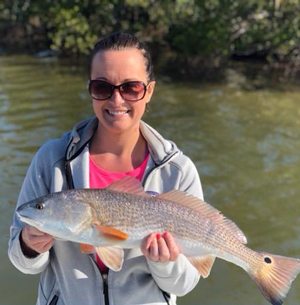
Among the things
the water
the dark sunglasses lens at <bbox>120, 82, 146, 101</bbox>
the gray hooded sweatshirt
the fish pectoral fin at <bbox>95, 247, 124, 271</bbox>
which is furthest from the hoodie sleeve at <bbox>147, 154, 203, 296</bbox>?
the water

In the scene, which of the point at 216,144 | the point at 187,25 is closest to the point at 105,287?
the point at 216,144

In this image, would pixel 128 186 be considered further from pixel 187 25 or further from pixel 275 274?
pixel 187 25

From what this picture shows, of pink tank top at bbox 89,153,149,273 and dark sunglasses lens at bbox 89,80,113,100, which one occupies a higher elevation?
dark sunglasses lens at bbox 89,80,113,100

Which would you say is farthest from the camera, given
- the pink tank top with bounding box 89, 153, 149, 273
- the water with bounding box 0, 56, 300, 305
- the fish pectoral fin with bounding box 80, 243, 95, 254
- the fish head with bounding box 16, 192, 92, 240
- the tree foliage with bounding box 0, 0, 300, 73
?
the tree foliage with bounding box 0, 0, 300, 73

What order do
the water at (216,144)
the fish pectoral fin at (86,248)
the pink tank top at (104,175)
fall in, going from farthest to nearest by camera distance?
the water at (216,144) < the pink tank top at (104,175) < the fish pectoral fin at (86,248)

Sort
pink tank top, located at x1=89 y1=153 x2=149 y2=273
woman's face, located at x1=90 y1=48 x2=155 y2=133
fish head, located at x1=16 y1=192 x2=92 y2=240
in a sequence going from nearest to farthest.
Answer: fish head, located at x1=16 y1=192 x2=92 y2=240
woman's face, located at x1=90 y1=48 x2=155 y2=133
pink tank top, located at x1=89 y1=153 x2=149 y2=273

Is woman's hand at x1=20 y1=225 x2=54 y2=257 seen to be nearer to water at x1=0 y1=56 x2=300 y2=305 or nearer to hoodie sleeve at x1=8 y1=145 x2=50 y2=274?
hoodie sleeve at x1=8 y1=145 x2=50 y2=274

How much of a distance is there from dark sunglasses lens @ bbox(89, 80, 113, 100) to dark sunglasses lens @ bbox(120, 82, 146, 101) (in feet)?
0.22

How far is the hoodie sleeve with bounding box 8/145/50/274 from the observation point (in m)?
2.71

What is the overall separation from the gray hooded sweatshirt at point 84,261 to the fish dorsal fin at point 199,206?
16 cm

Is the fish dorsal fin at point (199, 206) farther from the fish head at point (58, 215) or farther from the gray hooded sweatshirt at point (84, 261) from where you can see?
the fish head at point (58, 215)

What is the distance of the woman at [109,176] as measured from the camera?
2.75 metres

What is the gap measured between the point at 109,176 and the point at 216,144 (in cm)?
762

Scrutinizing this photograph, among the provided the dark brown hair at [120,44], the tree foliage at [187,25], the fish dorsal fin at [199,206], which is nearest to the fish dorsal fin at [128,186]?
the fish dorsal fin at [199,206]
